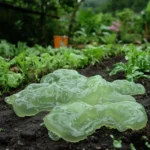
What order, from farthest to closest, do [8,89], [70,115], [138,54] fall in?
1. [138,54]
2. [8,89]
3. [70,115]

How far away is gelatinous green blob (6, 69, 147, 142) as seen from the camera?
238cm

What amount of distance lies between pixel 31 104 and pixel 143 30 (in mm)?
10199

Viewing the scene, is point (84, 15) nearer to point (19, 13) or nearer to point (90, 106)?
point (19, 13)

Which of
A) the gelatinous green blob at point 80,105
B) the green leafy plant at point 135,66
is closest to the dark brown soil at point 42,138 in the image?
the gelatinous green blob at point 80,105

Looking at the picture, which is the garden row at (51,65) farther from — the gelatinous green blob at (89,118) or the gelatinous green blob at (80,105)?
the gelatinous green blob at (89,118)

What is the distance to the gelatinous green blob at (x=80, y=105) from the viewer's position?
2.38 m

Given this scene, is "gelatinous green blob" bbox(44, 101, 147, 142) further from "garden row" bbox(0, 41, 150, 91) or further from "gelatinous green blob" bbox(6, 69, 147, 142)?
"garden row" bbox(0, 41, 150, 91)

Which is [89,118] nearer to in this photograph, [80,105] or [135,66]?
[80,105]

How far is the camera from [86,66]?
491 centimetres

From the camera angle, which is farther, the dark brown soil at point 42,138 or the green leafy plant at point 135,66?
the green leafy plant at point 135,66

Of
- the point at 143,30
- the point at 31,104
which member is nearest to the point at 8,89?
the point at 31,104

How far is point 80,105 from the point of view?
255cm

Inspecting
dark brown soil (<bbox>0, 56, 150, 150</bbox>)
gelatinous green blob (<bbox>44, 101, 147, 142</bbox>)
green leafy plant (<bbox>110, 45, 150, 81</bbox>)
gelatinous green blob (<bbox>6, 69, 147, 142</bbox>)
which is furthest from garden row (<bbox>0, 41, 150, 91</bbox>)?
gelatinous green blob (<bbox>44, 101, 147, 142</bbox>)

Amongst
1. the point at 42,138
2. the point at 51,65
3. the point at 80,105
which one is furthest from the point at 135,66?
the point at 42,138
